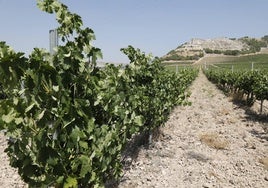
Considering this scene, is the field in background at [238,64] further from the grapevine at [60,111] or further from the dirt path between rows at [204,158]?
the grapevine at [60,111]

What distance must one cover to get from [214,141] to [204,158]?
1287mm

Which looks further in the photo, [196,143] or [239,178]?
[196,143]

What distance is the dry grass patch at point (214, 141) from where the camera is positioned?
24.9 ft

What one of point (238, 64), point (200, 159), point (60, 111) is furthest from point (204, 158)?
point (238, 64)

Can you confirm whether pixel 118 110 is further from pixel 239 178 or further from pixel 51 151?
pixel 239 178

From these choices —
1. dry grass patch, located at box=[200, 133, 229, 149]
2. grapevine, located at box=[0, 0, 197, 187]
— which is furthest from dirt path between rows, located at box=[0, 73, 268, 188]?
grapevine, located at box=[0, 0, 197, 187]

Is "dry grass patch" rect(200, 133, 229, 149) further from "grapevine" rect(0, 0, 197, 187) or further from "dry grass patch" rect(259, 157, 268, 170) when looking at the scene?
"grapevine" rect(0, 0, 197, 187)

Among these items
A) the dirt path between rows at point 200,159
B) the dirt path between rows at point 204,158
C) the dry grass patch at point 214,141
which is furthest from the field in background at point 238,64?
the dry grass patch at point 214,141

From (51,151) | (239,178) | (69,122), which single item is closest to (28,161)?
(51,151)

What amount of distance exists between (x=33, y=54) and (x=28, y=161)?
90 centimetres

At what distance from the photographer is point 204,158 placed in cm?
670

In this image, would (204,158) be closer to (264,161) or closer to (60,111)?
(264,161)

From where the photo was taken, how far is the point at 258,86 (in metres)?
11.5

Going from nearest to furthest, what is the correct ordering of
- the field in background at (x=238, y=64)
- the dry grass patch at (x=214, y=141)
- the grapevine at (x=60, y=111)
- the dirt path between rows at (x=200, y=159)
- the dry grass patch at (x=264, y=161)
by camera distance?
the grapevine at (x=60, y=111), the dirt path between rows at (x=200, y=159), the dry grass patch at (x=264, y=161), the dry grass patch at (x=214, y=141), the field in background at (x=238, y=64)
